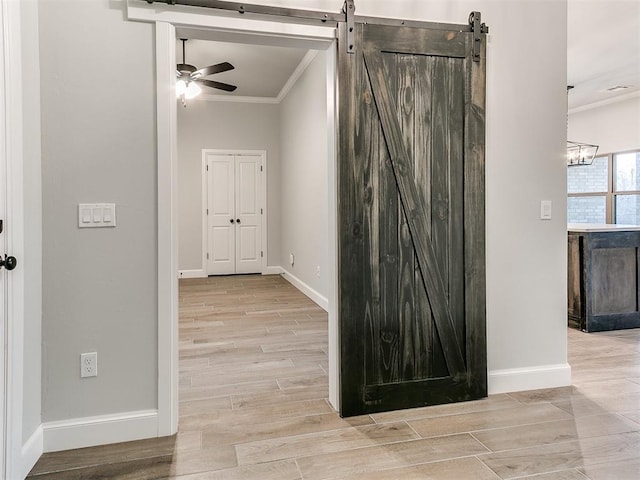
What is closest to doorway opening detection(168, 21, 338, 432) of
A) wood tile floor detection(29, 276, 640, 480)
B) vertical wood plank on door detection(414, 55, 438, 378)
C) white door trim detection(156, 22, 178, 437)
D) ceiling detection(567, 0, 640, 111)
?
wood tile floor detection(29, 276, 640, 480)

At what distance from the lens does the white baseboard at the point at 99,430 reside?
2145 millimetres

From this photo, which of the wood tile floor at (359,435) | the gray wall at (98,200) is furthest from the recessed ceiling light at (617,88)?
the gray wall at (98,200)

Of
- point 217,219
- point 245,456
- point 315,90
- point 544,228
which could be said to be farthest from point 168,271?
point 217,219

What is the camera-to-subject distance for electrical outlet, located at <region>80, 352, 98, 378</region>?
7.15 ft

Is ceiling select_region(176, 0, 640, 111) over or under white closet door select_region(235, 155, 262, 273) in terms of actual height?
over

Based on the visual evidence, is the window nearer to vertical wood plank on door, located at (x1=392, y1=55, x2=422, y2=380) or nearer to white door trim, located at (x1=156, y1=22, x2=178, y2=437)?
vertical wood plank on door, located at (x1=392, y1=55, x2=422, y2=380)

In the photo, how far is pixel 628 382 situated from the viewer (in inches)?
117

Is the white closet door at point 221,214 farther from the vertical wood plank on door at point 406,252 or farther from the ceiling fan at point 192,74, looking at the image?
the vertical wood plank on door at point 406,252

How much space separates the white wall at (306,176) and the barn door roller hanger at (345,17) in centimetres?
225

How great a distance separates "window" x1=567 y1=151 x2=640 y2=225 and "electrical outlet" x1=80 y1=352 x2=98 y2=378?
26.5 ft

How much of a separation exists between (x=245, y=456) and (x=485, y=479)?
1.05 metres

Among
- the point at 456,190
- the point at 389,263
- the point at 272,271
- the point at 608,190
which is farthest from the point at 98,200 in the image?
the point at 608,190

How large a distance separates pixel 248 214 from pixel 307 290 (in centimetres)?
243

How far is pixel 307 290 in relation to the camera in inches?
235
